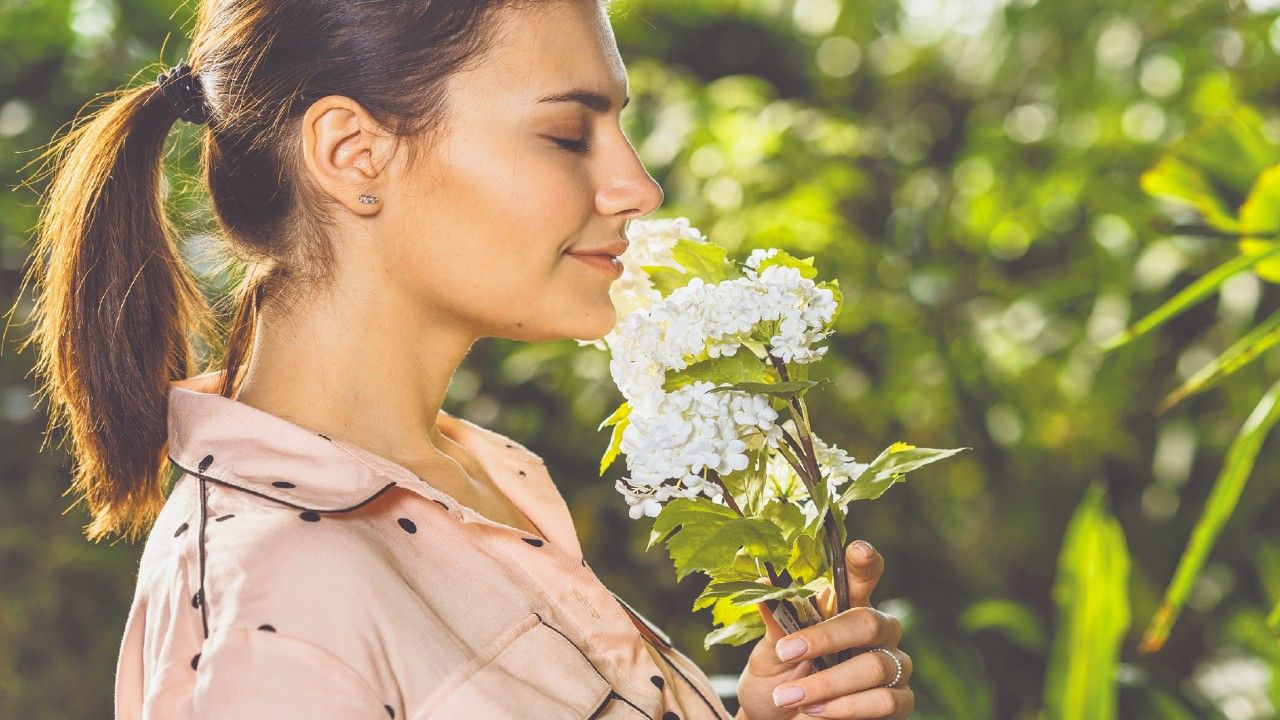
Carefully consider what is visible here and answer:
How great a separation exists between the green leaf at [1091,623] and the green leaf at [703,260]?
97 cm

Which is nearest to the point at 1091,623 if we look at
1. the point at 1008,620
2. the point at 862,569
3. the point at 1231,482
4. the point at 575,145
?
the point at 1008,620

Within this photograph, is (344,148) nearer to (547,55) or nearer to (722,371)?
(547,55)

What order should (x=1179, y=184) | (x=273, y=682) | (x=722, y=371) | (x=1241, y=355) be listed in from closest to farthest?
(x=273, y=682)
(x=722, y=371)
(x=1241, y=355)
(x=1179, y=184)

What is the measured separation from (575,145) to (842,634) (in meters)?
0.38

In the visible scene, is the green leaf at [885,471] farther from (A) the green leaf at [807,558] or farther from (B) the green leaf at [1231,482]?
(B) the green leaf at [1231,482]

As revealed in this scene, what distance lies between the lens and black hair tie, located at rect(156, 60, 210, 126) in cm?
90

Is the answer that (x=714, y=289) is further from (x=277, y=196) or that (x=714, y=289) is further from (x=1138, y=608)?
(x=1138, y=608)

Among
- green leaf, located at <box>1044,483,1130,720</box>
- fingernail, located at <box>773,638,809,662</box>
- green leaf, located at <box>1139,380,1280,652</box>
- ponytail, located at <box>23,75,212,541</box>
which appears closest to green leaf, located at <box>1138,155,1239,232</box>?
green leaf, located at <box>1139,380,1280,652</box>

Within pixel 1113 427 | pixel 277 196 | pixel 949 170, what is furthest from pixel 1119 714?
pixel 277 196

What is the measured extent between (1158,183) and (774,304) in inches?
27.1

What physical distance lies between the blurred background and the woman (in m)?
0.78

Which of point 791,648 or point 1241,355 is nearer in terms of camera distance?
point 791,648

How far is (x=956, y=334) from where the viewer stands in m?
2.18

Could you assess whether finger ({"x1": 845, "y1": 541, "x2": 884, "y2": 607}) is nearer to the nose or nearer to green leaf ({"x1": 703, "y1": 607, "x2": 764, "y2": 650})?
green leaf ({"x1": 703, "y1": 607, "x2": 764, "y2": 650})
